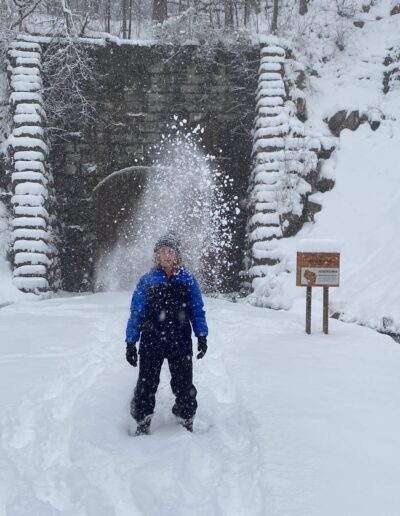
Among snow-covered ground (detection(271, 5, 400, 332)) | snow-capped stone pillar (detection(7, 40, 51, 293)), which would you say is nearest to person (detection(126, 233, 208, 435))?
snow-covered ground (detection(271, 5, 400, 332))

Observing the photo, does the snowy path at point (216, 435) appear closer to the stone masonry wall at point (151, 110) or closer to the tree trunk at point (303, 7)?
the stone masonry wall at point (151, 110)

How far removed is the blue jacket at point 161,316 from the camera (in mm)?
4285

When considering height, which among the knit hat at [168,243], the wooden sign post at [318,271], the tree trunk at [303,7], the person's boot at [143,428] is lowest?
the person's boot at [143,428]

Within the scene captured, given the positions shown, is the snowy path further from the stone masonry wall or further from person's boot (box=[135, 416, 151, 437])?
the stone masonry wall

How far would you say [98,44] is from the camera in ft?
42.7

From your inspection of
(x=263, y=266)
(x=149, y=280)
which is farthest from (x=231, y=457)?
(x=263, y=266)

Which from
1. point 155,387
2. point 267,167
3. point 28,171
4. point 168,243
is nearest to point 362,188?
point 267,167

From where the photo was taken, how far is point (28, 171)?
1162cm

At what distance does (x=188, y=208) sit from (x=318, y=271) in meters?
7.37

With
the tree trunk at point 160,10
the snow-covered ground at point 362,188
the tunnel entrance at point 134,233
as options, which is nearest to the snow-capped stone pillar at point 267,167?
the snow-covered ground at point 362,188

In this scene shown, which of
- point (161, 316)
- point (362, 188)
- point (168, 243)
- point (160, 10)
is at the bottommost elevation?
point (161, 316)

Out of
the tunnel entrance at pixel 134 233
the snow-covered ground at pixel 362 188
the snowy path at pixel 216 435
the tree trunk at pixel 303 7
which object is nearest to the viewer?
the snowy path at pixel 216 435

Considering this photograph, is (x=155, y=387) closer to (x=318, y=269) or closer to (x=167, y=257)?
(x=167, y=257)

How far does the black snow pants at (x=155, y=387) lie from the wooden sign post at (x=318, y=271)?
12.2ft
